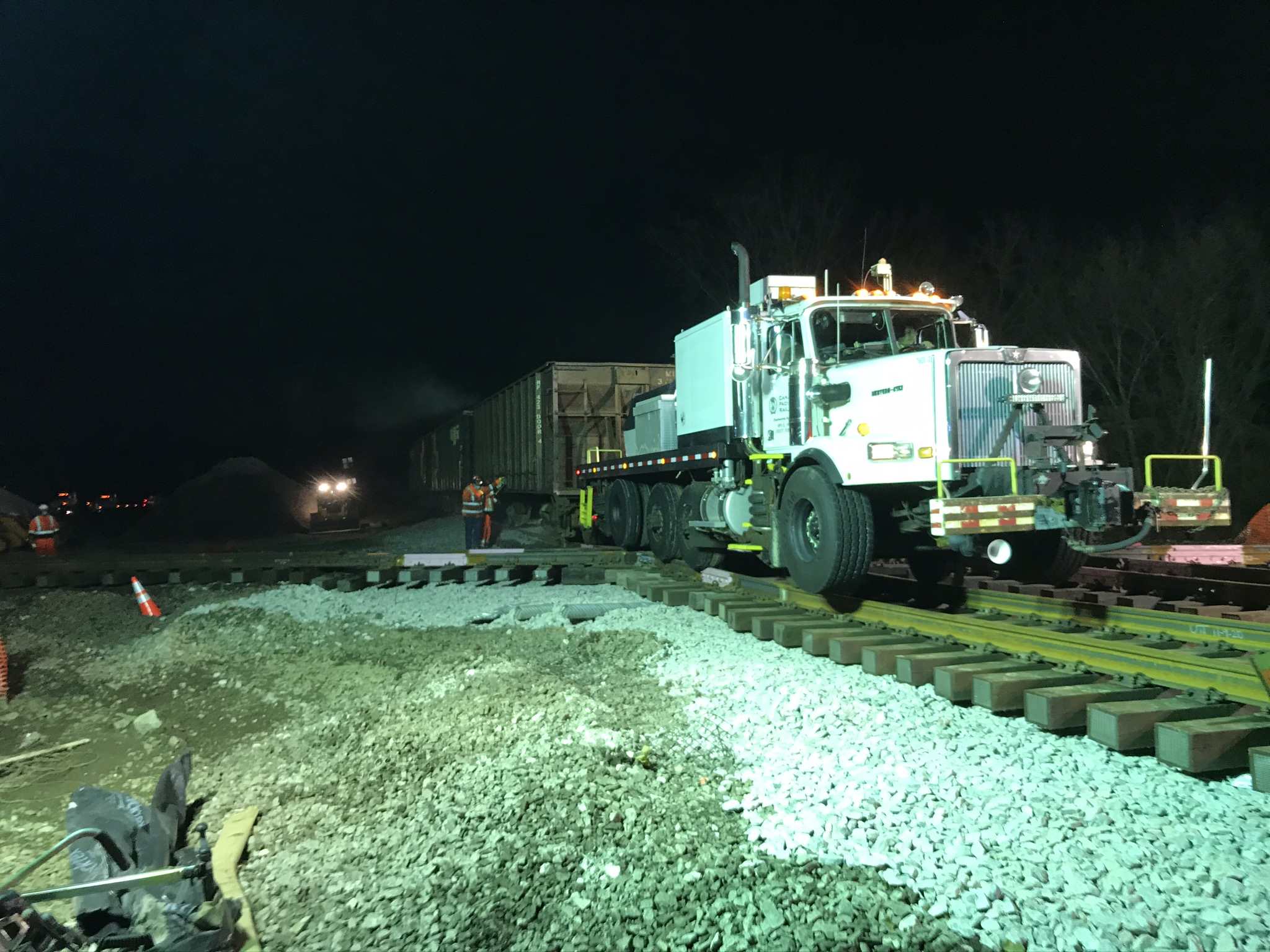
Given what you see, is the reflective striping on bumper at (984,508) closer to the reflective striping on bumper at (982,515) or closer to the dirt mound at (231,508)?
the reflective striping on bumper at (982,515)

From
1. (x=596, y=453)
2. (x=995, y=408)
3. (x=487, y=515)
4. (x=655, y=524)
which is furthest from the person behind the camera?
(x=487, y=515)

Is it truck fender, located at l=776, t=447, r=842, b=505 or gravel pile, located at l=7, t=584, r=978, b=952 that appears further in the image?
truck fender, located at l=776, t=447, r=842, b=505

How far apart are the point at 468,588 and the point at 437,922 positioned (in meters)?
8.47

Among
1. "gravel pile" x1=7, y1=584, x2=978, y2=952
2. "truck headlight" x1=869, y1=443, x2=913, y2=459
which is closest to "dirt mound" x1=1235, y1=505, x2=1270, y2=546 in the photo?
"truck headlight" x1=869, y1=443, x2=913, y2=459

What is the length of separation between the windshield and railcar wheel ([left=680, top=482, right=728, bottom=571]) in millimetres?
2705

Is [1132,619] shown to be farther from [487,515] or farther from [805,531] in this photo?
[487,515]

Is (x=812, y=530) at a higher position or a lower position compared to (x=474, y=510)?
lower

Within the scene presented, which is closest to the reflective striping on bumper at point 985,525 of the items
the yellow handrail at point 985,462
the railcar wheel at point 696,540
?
the yellow handrail at point 985,462

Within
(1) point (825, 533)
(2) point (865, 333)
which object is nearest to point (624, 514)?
(2) point (865, 333)

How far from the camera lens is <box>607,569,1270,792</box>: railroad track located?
14.6ft

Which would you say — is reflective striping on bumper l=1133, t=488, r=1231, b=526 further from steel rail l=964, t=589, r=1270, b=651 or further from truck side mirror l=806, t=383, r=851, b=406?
truck side mirror l=806, t=383, r=851, b=406

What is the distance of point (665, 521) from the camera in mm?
12133

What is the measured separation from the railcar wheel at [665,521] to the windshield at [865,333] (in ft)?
11.8

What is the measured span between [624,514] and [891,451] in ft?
22.3
